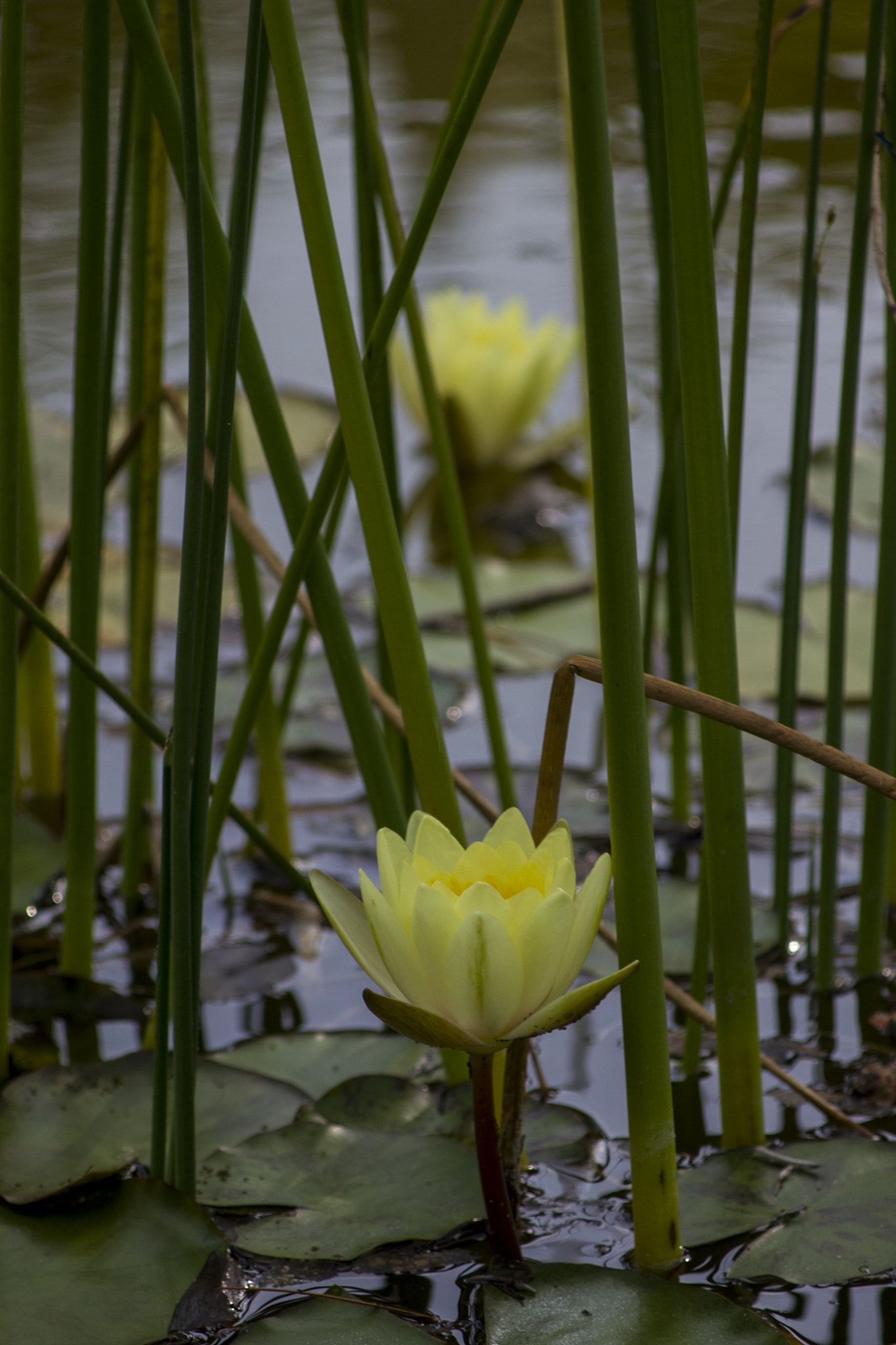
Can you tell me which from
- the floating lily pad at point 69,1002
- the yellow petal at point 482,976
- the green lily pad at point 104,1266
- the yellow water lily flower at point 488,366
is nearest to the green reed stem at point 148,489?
the floating lily pad at point 69,1002

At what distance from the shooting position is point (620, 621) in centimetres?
47

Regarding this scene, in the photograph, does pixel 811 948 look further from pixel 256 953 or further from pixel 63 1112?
pixel 63 1112

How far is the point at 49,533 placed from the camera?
1637mm

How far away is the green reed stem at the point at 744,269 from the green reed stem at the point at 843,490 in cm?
5

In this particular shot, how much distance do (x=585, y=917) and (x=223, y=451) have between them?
25cm

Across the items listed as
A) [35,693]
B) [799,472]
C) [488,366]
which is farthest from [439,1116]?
[488,366]

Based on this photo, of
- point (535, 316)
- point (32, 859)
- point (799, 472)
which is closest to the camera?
point (799, 472)

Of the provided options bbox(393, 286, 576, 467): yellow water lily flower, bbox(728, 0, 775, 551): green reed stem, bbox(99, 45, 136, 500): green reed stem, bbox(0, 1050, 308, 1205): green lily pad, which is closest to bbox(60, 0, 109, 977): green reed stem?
bbox(99, 45, 136, 500): green reed stem

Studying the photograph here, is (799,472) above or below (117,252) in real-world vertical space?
below

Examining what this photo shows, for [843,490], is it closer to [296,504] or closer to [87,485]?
[296,504]

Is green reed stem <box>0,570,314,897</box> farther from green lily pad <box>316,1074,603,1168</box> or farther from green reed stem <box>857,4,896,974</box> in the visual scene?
green reed stem <box>857,4,896,974</box>

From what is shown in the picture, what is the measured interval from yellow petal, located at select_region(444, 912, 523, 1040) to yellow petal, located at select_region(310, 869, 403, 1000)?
0.15 ft

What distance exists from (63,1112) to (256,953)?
0.77 ft

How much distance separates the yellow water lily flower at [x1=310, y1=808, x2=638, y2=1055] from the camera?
1.47 feet
